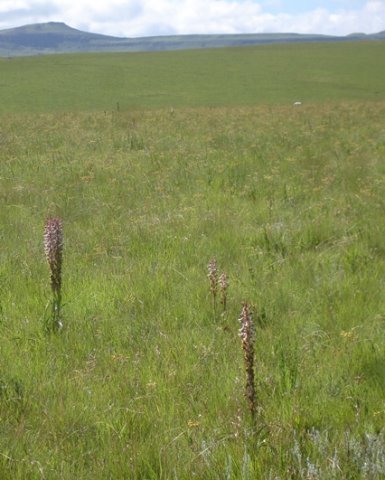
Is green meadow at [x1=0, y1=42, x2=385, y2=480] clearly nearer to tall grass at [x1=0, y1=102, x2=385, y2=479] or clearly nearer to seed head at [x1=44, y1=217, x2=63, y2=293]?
tall grass at [x1=0, y1=102, x2=385, y2=479]

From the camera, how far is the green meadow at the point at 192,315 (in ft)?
9.92

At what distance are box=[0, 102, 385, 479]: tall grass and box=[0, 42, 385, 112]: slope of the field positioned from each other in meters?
22.7

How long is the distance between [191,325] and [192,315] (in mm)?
151

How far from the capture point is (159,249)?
6.65 meters

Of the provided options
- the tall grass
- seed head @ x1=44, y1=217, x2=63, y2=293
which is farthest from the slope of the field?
seed head @ x1=44, y1=217, x2=63, y2=293

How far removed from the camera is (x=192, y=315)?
4.87 meters

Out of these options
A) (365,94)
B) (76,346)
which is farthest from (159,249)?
(365,94)

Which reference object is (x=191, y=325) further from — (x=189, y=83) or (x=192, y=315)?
(x=189, y=83)

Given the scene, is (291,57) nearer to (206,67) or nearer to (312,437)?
(206,67)

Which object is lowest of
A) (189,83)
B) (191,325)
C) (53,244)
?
(191,325)

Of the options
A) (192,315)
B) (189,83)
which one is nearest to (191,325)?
(192,315)

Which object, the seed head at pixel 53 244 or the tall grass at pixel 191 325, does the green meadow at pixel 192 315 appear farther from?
the seed head at pixel 53 244

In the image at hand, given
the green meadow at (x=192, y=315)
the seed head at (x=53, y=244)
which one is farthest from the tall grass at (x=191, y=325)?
the seed head at (x=53, y=244)

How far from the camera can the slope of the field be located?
34.3 m
